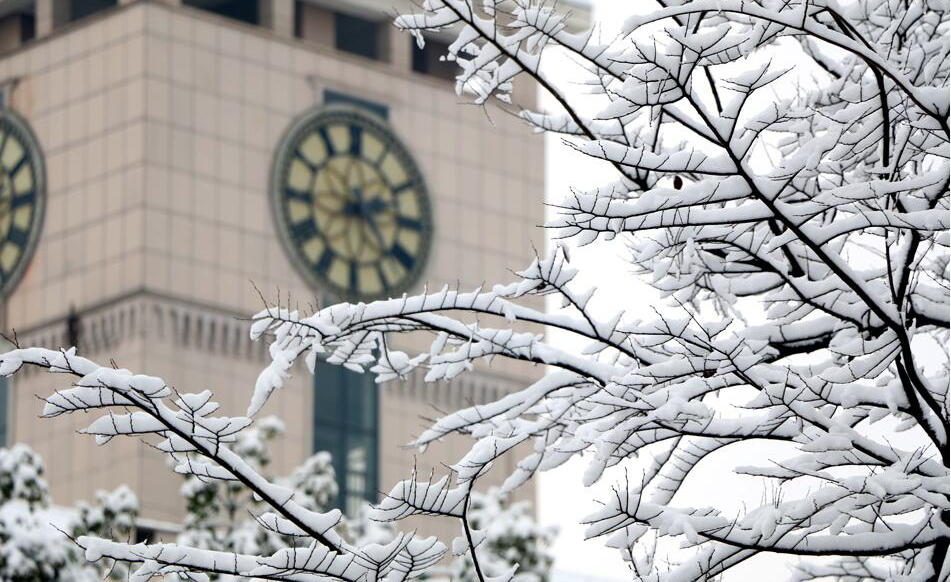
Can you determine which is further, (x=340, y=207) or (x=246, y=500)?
(x=340, y=207)

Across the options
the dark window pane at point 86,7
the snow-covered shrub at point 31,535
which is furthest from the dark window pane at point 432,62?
the snow-covered shrub at point 31,535

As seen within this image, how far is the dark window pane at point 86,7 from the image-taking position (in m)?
47.5

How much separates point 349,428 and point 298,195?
4.40 metres

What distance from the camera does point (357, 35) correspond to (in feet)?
163

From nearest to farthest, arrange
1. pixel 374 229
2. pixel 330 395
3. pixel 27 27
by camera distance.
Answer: pixel 330 395
pixel 374 229
pixel 27 27

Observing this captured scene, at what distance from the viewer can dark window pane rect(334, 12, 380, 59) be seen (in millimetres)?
49188

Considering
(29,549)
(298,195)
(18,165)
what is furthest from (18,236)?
(29,549)

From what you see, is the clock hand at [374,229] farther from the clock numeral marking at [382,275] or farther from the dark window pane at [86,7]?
the dark window pane at [86,7]

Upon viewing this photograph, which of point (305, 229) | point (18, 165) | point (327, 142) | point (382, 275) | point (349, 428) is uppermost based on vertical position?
point (327, 142)

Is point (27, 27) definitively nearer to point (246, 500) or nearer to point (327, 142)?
point (327, 142)

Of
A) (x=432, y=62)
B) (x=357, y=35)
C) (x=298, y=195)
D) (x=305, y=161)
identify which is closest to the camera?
(x=298, y=195)

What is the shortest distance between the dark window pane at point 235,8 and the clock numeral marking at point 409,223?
5091mm

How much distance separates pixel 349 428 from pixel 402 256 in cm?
338

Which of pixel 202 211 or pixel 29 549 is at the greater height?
pixel 202 211
